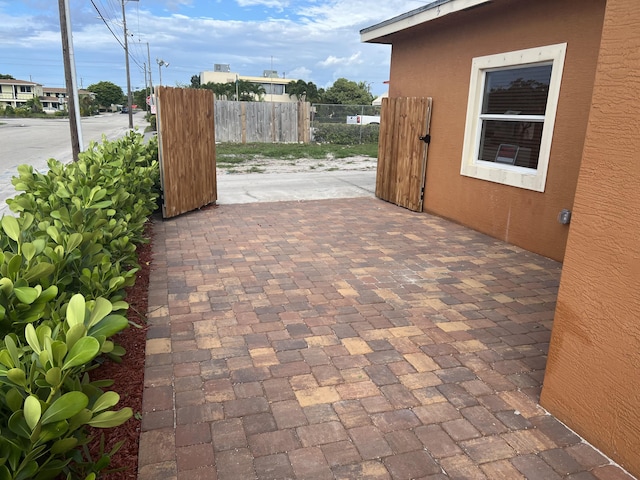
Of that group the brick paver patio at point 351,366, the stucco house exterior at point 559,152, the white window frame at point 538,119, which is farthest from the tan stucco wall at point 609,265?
the white window frame at point 538,119

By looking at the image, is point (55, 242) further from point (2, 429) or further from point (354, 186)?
point (354, 186)

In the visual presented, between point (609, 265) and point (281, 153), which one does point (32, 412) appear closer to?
point (609, 265)

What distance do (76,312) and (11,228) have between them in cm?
107

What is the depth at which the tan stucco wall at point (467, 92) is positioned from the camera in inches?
206

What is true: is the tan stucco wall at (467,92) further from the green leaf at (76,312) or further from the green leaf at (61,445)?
the green leaf at (61,445)

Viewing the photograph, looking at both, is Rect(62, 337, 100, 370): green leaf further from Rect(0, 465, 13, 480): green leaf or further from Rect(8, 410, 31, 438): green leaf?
Rect(0, 465, 13, 480): green leaf

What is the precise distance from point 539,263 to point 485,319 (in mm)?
1933

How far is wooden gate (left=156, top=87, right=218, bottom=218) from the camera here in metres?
6.89

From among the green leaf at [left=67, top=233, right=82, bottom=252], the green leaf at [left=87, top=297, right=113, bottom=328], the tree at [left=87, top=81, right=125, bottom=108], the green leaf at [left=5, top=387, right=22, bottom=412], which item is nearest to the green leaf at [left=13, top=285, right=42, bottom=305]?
the green leaf at [left=87, top=297, right=113, bottom=328]

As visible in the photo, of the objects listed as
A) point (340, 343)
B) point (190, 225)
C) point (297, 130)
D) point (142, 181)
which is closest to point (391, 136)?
point (190, 225)

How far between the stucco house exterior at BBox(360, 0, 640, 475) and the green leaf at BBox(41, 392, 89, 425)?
2304 millimetres

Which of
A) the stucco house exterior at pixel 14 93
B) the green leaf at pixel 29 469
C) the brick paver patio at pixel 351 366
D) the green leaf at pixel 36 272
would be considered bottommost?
the brick paver patio at pixel 351 366

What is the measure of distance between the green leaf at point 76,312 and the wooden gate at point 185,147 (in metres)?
5.55

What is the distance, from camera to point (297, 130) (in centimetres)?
2338
